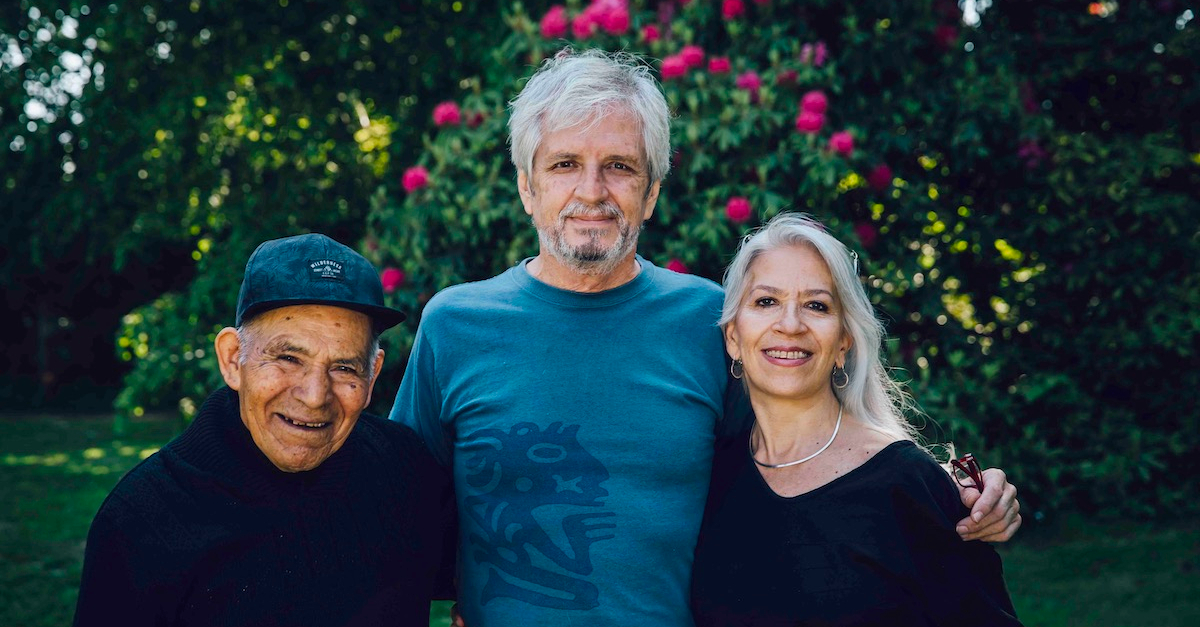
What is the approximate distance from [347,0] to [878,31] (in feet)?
11.7

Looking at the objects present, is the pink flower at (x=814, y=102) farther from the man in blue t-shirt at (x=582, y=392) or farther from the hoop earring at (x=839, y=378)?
the hoop earring at (x=839, y=378)

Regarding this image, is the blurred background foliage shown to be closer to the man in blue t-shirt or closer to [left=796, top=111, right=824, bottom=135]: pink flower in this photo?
[left=796, top=111, right=824, bottom=135]: pink flower

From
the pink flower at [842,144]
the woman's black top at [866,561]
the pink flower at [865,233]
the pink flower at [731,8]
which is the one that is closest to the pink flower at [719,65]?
the pink flower at [731,8]

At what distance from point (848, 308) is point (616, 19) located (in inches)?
117

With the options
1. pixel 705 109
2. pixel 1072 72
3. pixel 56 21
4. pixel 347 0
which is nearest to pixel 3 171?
pixel 56 21

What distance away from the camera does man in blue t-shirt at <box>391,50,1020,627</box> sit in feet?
7.64

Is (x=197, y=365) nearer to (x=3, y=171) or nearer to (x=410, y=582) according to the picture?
(x=410, y=582)

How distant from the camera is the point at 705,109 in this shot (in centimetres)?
497

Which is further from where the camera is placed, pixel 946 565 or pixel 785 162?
pixel 785 162

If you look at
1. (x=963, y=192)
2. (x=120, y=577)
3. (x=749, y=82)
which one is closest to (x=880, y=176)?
(x=749, y=82)

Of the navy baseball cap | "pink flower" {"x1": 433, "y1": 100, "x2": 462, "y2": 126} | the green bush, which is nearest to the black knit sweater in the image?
the navy baseball cap

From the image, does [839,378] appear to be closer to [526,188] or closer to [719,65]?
[526,188]

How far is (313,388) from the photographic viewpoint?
6.78ft

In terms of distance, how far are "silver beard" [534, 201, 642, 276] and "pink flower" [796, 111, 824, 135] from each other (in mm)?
2487
